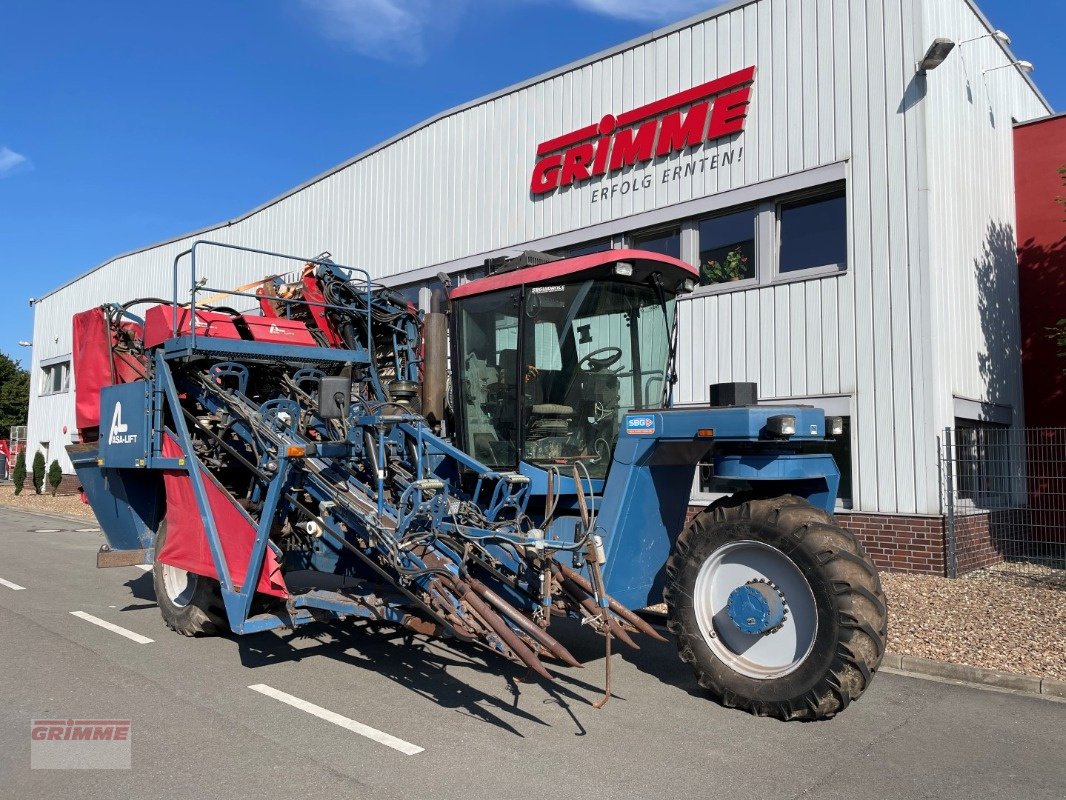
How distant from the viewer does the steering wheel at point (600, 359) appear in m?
5.60

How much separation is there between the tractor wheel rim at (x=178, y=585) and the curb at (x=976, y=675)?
5462 mm

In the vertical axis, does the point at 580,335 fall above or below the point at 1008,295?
below

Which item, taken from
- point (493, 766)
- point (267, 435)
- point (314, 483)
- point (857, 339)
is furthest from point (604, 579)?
point (857, 339)

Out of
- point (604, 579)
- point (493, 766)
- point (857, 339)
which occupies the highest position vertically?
point (857, 339)

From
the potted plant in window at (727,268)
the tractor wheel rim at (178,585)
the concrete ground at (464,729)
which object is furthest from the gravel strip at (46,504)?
the concrete ground at (464,729)

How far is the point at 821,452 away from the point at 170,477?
497 centimetres

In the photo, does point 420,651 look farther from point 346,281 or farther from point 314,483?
point 346,281

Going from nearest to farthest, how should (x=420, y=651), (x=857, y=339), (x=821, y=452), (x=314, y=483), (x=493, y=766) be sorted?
(x=493, y=766), (x=821, y=452), (x=314, y=483), (x=420, y=651), (x=857, y=339)

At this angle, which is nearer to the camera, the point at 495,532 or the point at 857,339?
the point at 495,532

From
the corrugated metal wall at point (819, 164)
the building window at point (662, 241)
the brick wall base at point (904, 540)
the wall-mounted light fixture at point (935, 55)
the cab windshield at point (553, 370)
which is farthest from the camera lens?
the building window at point (662, 241)

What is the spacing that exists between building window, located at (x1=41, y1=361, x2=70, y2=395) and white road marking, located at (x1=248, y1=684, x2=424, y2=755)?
2833 cm

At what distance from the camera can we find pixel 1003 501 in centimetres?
1076

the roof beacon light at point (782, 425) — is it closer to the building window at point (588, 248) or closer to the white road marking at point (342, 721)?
the white road marking at point (342, 721)

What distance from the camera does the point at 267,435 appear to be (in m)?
6.17
